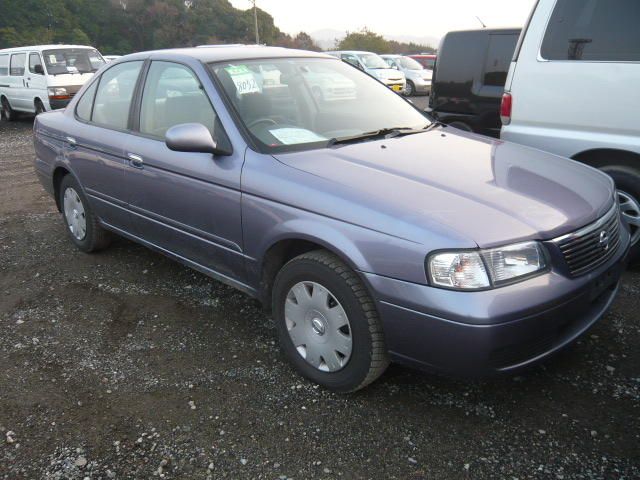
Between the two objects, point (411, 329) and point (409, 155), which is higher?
point (409, 155)

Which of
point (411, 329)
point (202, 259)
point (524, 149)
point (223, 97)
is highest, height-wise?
point (223, 97)

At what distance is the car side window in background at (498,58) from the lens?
587 cm

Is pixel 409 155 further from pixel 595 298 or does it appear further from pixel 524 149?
pixel 595 298

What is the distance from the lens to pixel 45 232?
523cm

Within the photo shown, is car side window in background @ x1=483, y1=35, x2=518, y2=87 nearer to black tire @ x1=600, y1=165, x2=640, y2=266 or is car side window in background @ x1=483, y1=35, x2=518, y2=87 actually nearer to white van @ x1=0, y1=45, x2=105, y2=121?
black tire @ x1=600, y1=165, x2=640, y2=266

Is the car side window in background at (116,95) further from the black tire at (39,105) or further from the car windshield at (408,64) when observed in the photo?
the car windshield at (408,64)

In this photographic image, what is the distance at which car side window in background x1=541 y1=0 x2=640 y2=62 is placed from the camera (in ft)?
11.4

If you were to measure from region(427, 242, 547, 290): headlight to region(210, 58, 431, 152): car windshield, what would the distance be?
111cm

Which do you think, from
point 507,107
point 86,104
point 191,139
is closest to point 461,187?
point 191,139

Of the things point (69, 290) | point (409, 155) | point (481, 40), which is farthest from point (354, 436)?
point (481, 40)

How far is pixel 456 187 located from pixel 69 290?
291cm

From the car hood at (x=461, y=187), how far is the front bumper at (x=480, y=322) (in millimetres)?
216

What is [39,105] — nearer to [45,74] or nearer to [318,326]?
[45,74]

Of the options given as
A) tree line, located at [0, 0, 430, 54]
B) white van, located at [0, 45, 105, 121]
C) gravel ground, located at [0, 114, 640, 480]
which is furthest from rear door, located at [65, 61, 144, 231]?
tree line, located at [0, 0, 430, 54]
